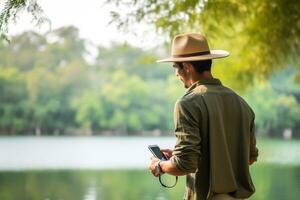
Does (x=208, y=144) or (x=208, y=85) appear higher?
(x=208, y=85)

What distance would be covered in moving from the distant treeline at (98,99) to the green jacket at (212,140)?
Result: 4874cm

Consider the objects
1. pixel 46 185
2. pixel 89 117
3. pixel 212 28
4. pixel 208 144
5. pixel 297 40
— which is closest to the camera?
pixel 208 144

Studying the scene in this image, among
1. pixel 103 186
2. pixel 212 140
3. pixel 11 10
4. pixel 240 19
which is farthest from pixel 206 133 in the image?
pixel 103 186

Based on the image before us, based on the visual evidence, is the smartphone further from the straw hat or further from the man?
the straw hat

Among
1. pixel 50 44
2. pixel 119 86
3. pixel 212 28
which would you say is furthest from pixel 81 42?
pixel 212 28

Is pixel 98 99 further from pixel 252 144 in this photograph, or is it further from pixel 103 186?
pixel 252 144

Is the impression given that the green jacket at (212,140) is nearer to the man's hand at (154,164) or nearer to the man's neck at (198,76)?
the man's neck at (198,76)

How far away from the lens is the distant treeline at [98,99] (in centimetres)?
5294

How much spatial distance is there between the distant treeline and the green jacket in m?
48.7

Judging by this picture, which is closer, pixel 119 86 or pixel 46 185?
pixel 46 185

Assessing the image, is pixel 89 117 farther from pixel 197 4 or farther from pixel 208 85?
pixel 208 85

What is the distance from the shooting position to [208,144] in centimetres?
275

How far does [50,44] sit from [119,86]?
754cm

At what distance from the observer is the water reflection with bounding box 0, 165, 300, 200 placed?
11.7 metres
